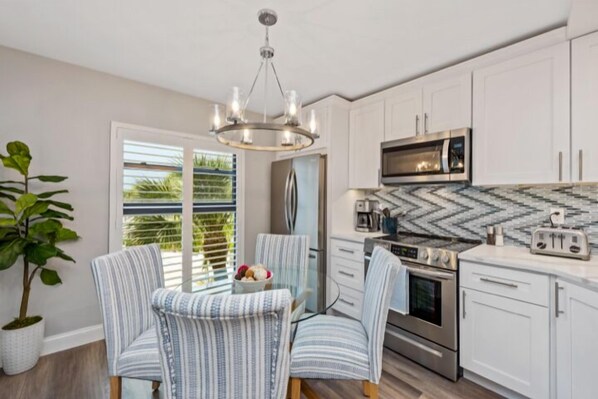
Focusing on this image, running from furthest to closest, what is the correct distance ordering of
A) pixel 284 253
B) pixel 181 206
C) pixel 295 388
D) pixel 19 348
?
pixel 181 206
pixel 284 253
pixel 19 348
pixel 295 388

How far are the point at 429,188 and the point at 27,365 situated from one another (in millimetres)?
3719

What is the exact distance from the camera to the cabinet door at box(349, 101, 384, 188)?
112 inches

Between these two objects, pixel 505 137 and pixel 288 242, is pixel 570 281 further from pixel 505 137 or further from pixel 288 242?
pixel 288 242

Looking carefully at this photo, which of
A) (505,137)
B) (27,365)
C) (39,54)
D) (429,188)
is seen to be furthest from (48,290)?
(505,137)

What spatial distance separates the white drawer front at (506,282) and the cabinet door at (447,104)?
114 centimetres

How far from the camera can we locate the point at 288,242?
2506 millimetres

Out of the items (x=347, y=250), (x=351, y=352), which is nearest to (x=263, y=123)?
(x=351, y=352)

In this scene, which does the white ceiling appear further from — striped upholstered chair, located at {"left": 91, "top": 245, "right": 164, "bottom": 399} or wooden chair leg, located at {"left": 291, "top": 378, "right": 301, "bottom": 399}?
wooden chair leg, located at {"left": 291, "top": 378, "right": 301, "bottom": 399}

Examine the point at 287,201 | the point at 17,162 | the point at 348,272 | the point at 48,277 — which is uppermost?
the point at 17,162

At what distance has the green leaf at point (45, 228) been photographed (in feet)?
6.56

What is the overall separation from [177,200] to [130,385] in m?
1.62

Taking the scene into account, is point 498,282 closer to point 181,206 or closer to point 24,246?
point 181,206

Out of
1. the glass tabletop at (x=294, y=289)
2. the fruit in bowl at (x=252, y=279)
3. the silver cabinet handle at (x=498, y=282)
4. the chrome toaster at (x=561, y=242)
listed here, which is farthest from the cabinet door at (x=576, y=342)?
the fruit in bowl at (x=252, y=279)

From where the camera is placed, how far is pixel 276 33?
6.13 feet
